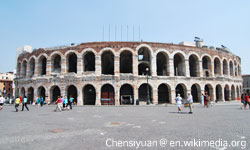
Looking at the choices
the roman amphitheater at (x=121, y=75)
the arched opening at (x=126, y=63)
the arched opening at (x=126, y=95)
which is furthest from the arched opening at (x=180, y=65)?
the arched opening at (x=126, y=95)

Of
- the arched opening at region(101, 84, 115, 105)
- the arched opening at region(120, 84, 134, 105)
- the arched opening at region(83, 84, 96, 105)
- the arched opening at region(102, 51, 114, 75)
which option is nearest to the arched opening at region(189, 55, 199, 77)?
the arched opening at region(120, 84, 134, 105)

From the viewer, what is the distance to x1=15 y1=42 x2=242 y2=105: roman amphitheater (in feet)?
74.7

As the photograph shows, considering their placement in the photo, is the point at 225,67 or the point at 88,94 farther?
the point at 225,67

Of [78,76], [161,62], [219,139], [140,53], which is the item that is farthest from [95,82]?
[219,139]

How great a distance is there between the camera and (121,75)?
2258 centimetres

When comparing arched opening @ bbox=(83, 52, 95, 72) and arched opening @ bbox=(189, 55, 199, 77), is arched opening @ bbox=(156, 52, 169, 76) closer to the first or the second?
arched opening @ bbox=(189, 55, 199, 77)

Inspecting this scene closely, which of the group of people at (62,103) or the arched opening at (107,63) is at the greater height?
the arched opening at (107,63)

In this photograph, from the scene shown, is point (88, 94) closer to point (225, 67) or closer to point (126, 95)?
point (126, 95)

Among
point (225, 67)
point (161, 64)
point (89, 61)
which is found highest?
point (89, 61)

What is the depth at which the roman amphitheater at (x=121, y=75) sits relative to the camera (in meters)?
22.8

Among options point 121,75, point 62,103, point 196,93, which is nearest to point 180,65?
point 196,93

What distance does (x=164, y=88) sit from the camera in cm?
2647

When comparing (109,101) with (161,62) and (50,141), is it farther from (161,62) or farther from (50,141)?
(50,141)

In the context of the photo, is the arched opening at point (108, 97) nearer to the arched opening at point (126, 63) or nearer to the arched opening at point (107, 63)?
the arched opening at point (107, 63)
